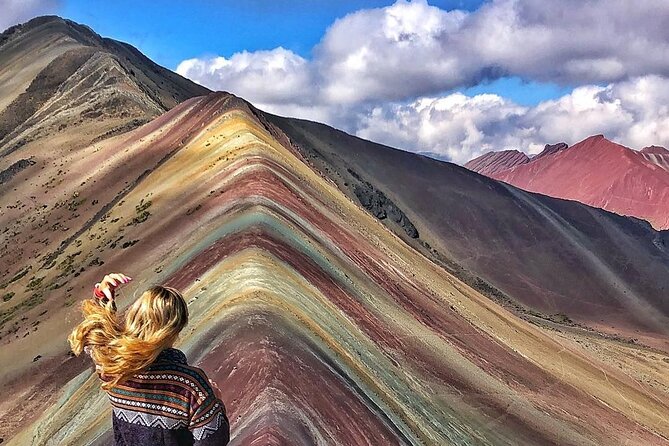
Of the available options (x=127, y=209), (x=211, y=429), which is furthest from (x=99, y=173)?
(x=211, y=429)

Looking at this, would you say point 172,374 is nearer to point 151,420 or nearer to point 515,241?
point 151,420

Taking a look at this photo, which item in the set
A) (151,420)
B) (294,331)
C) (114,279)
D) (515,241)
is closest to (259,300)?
(294,331)

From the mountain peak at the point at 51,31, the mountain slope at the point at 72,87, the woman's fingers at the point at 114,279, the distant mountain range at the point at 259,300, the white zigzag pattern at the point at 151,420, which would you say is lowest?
the distant mountain range at the point at 259,300

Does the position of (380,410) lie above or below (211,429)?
below

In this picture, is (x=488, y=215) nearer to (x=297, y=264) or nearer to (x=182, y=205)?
(x=182, y=205)

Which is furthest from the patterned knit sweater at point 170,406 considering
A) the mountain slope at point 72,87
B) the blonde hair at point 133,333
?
the mountain slope at point 72,87

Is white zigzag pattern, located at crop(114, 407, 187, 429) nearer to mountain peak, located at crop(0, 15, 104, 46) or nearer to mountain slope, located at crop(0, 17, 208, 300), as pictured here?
mountain slope, located at crop(0, 17, 208, 300)

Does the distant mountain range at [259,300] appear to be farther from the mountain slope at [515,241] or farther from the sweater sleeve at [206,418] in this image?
the mountain slope at [515,241]
